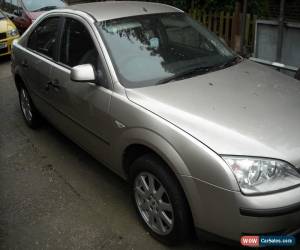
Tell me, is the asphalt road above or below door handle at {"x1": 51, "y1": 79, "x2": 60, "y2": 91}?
below

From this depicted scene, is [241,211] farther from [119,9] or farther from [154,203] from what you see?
[119,9]

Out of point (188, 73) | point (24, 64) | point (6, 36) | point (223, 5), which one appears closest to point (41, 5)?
point (6, 36)

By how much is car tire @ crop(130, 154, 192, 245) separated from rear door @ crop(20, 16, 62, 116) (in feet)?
6.00

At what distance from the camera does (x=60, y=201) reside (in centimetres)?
410

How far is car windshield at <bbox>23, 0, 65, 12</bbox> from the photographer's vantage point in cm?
1223

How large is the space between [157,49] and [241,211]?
1855 mm

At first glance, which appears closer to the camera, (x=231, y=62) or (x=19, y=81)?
(x=231, y=62)

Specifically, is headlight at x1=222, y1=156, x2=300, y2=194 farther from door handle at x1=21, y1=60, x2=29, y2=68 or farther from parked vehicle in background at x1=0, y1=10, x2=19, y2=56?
parked vehicle in background at x1=0, y1=10, x2=19, y2=56

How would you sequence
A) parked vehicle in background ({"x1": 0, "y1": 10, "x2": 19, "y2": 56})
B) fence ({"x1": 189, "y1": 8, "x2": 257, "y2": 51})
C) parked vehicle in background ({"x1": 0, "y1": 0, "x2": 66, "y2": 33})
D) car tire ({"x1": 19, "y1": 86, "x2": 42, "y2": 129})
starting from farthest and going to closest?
parked vehicle in background ({"x1": 0, "y1": 0, "x2": 66, "y2": 33}) → parked vehicle in background ({"x1": 0, "y1": 10, "x2": 19, "y2": 56}) → fence ({"x1": 189, "y1": 8, "x2": 257, "y2": 51}) → car tire ({"x1": 19, "y1": 86, "x2": 42, "y2": 129})

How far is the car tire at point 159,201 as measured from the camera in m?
3.05

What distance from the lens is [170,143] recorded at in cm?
299

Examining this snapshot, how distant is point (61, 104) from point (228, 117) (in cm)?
208

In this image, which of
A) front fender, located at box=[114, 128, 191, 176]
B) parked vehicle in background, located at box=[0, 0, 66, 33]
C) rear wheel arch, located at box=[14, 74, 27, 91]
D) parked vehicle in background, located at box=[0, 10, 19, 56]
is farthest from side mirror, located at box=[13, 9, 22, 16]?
front fender, located at box=[114, 128, 191, 176]

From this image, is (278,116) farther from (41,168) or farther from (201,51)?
(41,168)
